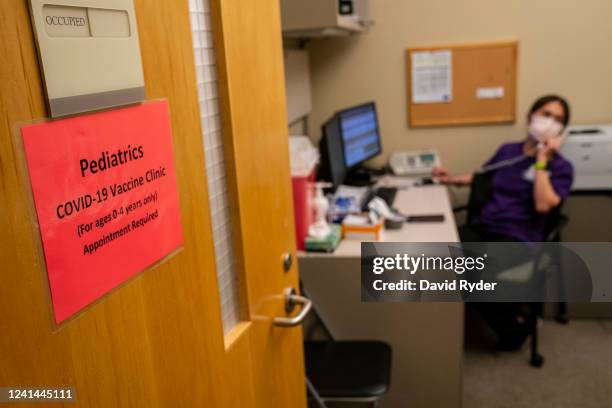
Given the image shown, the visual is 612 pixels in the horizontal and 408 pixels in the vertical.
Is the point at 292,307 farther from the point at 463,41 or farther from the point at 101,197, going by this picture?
the point at 463,41

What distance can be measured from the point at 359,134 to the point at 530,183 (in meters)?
0.85

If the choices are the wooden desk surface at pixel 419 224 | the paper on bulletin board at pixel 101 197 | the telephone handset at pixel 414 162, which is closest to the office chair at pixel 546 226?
the wooden desk surface at pixel 419 224

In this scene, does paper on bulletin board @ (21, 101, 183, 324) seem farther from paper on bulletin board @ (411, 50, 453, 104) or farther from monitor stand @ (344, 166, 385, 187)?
paper on bulletin board @ (411, 50, 453, 104)

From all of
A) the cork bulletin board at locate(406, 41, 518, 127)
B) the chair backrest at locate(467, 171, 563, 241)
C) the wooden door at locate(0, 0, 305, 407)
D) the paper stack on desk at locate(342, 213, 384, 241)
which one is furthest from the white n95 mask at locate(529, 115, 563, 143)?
the wooden door at locate(0, 0, 305, 407)

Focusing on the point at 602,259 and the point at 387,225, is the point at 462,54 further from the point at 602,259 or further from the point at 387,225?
the point at 602,259

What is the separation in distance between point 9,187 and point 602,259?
694mm

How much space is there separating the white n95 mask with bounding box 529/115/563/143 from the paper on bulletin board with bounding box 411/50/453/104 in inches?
23.1

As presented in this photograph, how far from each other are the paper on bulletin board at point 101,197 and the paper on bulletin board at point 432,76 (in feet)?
8.48

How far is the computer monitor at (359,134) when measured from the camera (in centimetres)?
274

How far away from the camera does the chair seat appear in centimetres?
169

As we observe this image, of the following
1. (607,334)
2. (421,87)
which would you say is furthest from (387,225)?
(607,334)

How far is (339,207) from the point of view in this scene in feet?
7.66

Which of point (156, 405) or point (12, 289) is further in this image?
point (156, 405)

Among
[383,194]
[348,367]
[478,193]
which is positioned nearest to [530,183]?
[478,193]
